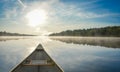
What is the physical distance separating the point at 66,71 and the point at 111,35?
122058 millimetres

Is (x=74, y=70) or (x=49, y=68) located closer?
(x=49, y=68)

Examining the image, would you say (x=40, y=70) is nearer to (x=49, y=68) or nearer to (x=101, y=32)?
(x=49, y=68)

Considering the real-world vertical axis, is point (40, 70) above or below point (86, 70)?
above

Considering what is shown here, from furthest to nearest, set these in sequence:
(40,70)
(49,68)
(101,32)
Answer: (101,32), (49,68), (40,70)

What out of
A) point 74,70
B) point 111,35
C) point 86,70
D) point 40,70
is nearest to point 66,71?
point 74,70

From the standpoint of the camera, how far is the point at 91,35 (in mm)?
154250

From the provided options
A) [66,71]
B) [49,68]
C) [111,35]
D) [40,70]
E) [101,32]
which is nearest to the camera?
[40,70]

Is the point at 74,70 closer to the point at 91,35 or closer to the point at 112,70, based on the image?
the point at 112,70

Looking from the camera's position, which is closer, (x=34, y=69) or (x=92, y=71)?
(x=34, y=69)

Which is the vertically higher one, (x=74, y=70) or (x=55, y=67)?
(x=55, y=67)

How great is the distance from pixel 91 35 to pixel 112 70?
464ft

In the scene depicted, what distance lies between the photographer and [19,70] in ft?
32.3

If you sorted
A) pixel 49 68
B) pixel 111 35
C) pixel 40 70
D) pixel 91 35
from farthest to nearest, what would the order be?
pixel 91 35, pixel 111 35, pixel 49 68, pixel 40 70

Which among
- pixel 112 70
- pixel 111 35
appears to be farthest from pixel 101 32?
pixel 112 70
